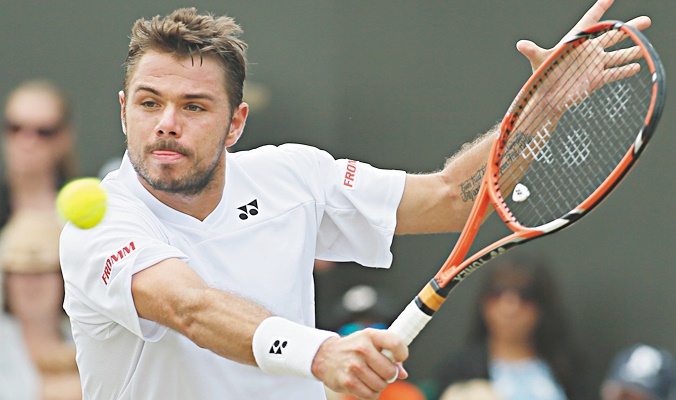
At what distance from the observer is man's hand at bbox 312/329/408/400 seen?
10.5ft

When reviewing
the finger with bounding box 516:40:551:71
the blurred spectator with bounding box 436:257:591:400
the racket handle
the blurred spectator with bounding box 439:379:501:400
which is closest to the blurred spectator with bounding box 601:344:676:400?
the blurred spectator with bounding box 436:257:591:400

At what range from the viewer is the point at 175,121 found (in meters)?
3.93

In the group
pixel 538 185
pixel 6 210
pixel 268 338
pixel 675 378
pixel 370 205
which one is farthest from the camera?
pixel 6 210

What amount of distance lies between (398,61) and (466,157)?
3641mm

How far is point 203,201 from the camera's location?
4.12m

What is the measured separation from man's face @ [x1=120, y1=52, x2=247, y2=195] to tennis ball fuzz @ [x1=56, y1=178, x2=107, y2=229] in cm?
22

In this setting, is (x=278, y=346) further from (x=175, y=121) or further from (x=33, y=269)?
(x=33, y=269)

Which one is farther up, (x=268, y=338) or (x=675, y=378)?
(x=268, y=338)

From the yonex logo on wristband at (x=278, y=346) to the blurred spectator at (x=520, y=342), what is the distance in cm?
383

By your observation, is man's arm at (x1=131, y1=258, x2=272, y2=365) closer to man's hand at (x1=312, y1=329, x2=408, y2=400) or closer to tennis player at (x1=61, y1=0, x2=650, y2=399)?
tennis player at (x1=61, y1=0, x2=650, y2=399)

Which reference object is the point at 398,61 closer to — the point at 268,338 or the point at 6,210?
the point at 6,210

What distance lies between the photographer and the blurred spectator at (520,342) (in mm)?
7016

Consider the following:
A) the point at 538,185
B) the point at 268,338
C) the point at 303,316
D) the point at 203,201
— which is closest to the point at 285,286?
the point at 303,316

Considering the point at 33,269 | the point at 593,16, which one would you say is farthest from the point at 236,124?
the point at 33,269
